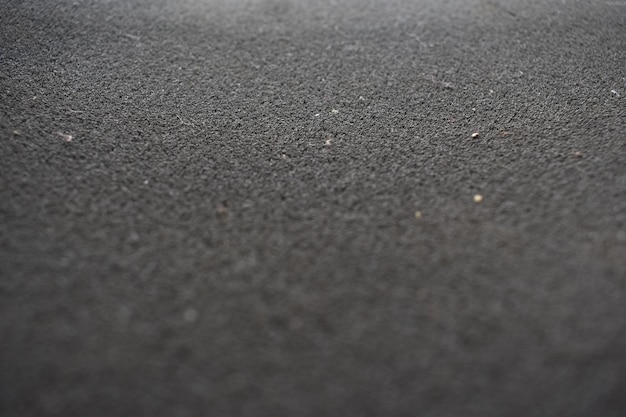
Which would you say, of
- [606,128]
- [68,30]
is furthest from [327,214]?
[68,30]

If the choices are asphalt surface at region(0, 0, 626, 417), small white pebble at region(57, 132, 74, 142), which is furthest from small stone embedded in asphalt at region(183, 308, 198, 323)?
small white pebble at region(57, 132, 74, 142)

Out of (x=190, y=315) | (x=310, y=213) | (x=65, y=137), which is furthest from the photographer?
(x=65, y=137)

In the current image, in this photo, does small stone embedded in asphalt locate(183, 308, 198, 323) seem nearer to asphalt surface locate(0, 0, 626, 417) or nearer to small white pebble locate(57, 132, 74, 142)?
asphalt surface locate(0, 0, 626, 417)

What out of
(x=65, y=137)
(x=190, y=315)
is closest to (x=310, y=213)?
(x=190, y=315)

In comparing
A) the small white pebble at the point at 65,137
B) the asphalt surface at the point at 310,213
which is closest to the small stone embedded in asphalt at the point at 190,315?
the asphalt surface at the point at 310,213

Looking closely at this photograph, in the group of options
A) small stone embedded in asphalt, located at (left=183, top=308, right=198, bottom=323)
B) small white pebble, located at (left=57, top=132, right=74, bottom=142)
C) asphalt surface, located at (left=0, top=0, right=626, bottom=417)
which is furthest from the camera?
small white pebble, located at (left=57, top=132, right=74, bottom=142)

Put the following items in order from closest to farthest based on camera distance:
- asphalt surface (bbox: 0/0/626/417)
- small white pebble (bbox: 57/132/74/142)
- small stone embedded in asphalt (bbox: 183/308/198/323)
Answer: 1. asphalt surface (bbox: 0/0/626/417)
2. small stone embedded in asphalt (bbox: 183/308/198/323)
3. small white pebble (bbox: 57/132/74/142)

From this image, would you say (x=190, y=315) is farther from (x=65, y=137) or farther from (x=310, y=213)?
(x=65, y=137)

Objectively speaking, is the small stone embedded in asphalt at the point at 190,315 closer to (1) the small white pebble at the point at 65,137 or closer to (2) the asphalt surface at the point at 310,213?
(2) the asphalt surface at the point at 310,213

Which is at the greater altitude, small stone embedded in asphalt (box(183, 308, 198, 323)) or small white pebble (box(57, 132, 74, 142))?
small white pebble (box(57, 132, 74, 142))
